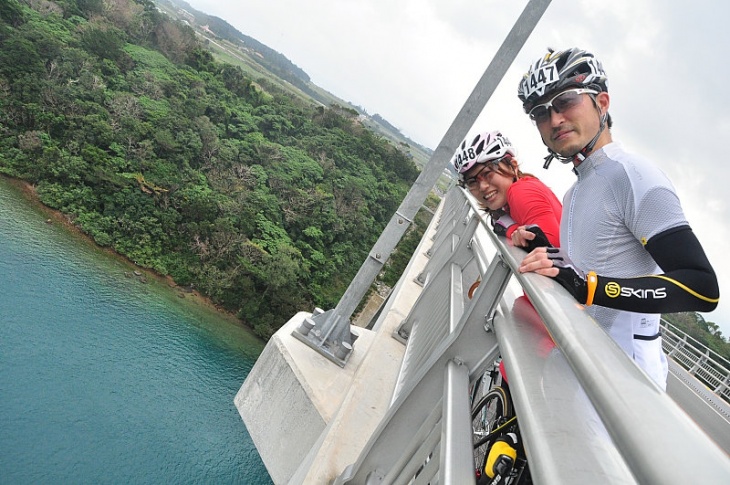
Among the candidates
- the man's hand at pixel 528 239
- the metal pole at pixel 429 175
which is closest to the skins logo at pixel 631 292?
the man's hand at pixel 528 239

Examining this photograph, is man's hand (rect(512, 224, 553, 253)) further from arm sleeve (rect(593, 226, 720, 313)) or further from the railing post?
the railing post

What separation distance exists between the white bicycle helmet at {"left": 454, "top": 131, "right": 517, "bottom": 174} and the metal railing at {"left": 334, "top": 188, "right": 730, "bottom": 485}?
3.95 ft

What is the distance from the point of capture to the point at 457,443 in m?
1.02

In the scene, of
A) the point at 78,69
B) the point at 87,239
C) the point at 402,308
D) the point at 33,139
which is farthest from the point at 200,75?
the point at 402,308

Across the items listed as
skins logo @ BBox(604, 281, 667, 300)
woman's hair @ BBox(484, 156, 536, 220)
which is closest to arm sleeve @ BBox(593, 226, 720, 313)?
skins logo @ BBox(604, 281, 667, 300)

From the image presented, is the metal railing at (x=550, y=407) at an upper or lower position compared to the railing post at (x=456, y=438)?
upper

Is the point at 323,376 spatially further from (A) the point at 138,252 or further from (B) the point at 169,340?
(A) the point at 138,252

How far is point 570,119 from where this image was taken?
5.87ft

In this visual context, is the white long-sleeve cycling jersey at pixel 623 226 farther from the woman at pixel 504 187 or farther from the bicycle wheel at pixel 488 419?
the bicycle wheel at pixel 488 419

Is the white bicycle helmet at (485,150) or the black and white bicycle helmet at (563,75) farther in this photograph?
the white bicycle helmet at (485,150)

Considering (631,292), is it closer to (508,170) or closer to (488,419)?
(488,419)

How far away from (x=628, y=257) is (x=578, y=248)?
0.19 meters

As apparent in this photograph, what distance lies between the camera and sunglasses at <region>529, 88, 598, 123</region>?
180cm

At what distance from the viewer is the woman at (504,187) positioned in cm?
199
